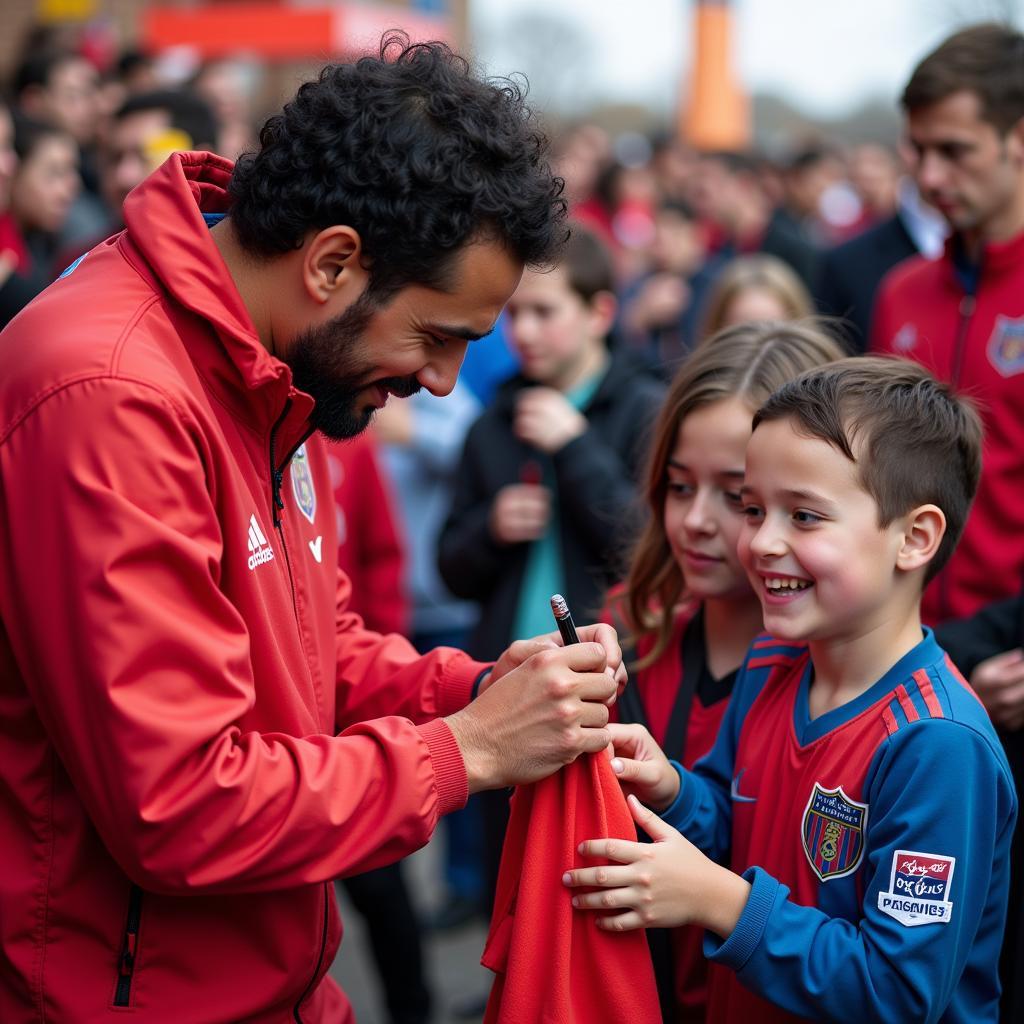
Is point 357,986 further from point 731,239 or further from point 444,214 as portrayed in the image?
point 731,239

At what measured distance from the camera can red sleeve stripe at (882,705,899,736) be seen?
2.06 meters

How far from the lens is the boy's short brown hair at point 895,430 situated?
2148mm

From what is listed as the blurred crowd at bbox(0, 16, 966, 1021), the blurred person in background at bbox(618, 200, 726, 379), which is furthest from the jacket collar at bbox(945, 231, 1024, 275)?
the blurred person in background at bbox(618, 200, 726, 379)

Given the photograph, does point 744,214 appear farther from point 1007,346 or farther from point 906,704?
point 906,704

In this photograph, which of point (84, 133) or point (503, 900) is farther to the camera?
point (84, 133)

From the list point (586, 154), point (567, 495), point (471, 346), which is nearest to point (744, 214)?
point (586, 154)

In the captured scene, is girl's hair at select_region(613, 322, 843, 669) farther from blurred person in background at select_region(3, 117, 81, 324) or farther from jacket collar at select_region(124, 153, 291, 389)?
blurred person in background at select_region(3, 117, 81, 324)

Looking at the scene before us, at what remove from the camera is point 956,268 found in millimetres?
3785

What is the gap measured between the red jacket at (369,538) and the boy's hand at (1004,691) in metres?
2.22

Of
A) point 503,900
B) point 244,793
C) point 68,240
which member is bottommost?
point 503,900

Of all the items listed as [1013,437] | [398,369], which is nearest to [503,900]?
[398,369]

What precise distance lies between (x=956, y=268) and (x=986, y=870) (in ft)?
7.34

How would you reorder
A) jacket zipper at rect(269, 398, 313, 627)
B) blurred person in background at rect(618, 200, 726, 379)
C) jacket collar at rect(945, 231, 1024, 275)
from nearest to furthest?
jacket zipper at rect(269, 398, 313, 627) → jacket collar at rect(945, 231, 1024, 275) → blurred person in background at rect(618, 200, 726, 379)

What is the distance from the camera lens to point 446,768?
1971mm
